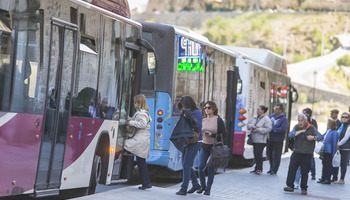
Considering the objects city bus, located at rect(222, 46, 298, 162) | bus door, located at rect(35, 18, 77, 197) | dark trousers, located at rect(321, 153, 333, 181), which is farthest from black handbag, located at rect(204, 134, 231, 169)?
city bus, located at rect(222, 46, 298, 162)

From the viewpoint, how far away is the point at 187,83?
14438 mm

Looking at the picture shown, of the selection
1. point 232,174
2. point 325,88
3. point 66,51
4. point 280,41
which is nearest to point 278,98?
point 232,174

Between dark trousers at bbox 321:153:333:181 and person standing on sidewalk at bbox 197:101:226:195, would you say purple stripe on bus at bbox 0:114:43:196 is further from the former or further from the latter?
dark trousers at bbox 321:153:333:181

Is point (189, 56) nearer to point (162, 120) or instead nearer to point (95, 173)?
point (162, 120)

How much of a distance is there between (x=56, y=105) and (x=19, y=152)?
39.2 inches

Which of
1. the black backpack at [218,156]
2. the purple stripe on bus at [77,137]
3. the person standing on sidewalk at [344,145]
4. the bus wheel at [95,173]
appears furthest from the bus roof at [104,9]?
the person standing on sidewalk at [344,145]

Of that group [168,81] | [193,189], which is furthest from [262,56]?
[193,189]

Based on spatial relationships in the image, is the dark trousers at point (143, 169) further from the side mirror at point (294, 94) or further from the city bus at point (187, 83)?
the side mirror at point (294, 94)

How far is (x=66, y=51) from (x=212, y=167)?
3749 mm

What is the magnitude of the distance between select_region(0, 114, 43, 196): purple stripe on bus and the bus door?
0.19m

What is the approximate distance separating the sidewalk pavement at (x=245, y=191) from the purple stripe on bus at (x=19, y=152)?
1.37 m

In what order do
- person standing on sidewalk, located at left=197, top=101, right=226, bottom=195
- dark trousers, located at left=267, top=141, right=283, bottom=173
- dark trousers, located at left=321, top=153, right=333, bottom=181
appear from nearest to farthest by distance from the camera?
person standing on sidewalk, located at left=197, top=101, right=226, bottom=195, dark trousers, located at left=321, top=153, right=333, bottom=181, dark trousers, located at left=267, top=141, right=283, bottom=173

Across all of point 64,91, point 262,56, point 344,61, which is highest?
point 344,61

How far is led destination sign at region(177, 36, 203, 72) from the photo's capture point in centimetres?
1410
